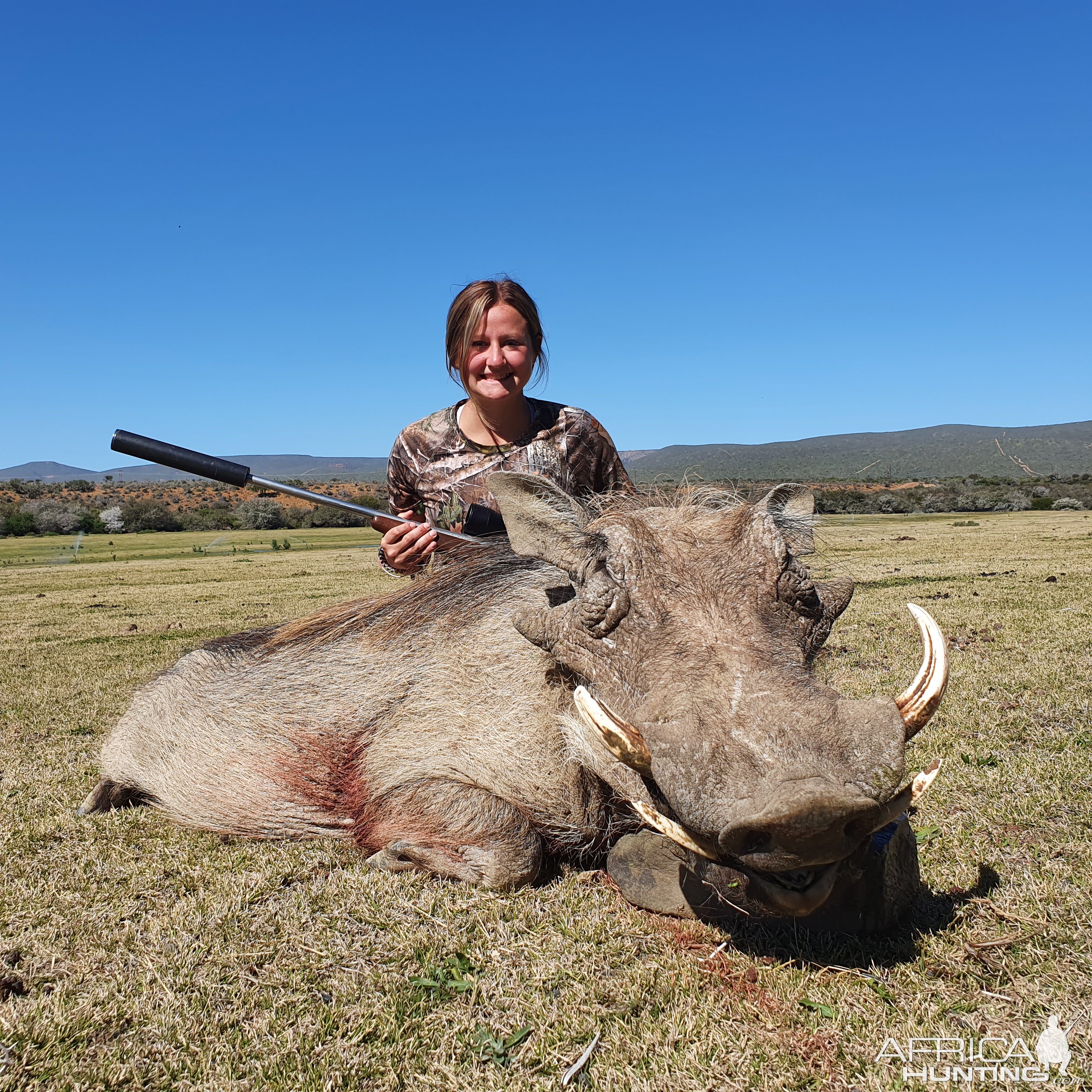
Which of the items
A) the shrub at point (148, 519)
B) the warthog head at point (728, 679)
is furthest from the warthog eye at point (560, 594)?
the shrub at point (148, 519)

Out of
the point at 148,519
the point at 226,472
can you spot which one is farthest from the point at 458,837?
the point at 148,519

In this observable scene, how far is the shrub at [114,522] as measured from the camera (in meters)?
37.7

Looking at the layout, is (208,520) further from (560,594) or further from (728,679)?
(728,679)

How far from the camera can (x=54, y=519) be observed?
37438 mm

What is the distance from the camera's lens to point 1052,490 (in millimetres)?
45938

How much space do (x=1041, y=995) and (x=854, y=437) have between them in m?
121

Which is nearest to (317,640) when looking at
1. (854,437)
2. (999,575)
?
(999,575)

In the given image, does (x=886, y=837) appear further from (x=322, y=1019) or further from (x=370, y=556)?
(x=370, y=556)

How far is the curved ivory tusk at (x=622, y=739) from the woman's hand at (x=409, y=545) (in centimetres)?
200

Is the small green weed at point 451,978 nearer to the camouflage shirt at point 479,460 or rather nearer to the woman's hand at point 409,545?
the woman's hand at point 409,545

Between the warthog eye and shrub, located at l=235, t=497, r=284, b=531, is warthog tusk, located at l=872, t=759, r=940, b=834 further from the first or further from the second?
shrub, located at l=235, t=497, r=284, b=531

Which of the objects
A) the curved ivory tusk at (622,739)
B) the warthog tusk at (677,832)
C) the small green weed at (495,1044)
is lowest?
the small green weed at (495,1044)

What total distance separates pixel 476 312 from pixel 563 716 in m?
2.61

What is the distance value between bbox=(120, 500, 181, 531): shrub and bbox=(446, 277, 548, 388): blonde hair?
38.9m
